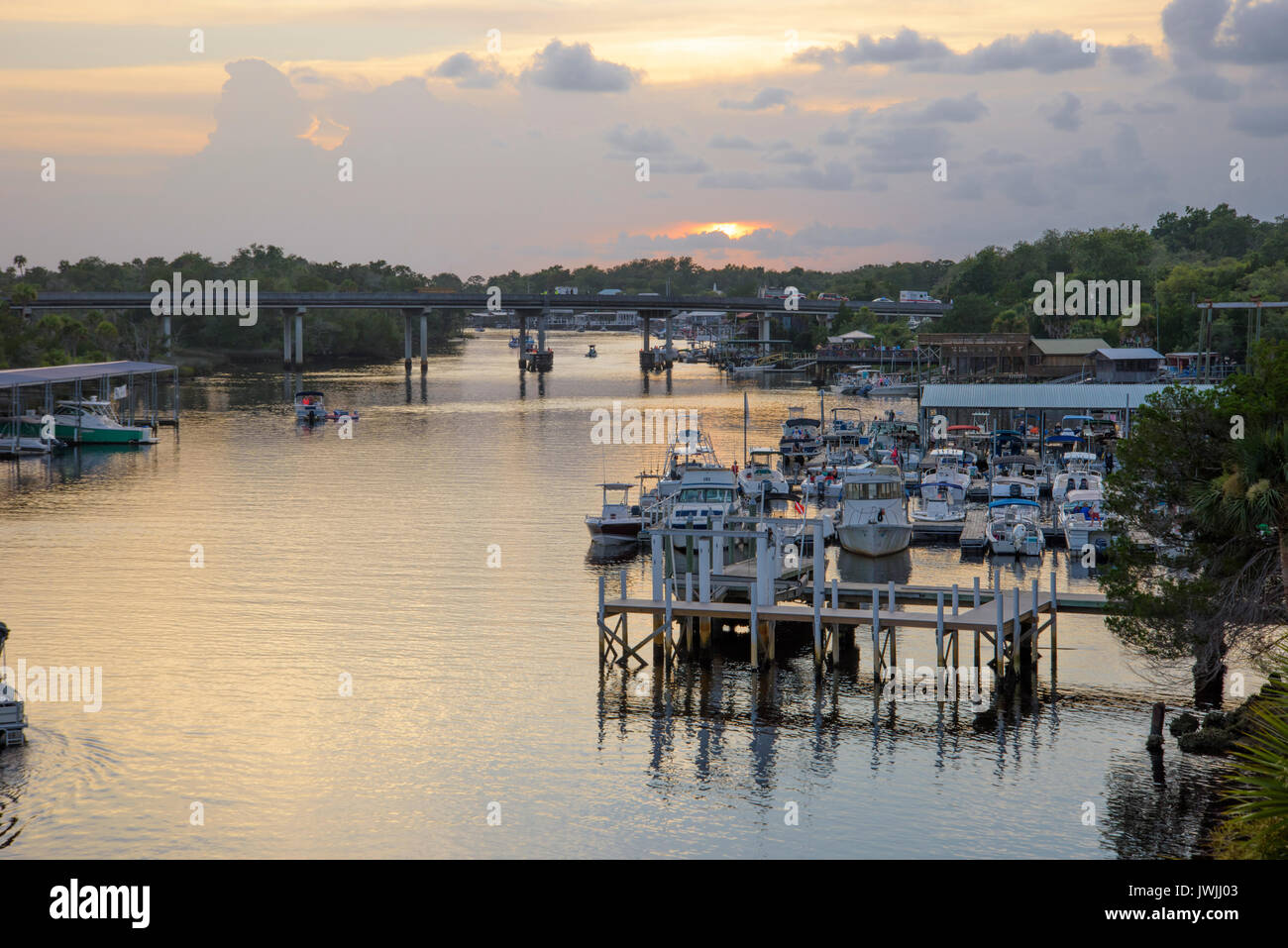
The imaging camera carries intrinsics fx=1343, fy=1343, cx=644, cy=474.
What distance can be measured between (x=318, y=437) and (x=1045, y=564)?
70.2 metres

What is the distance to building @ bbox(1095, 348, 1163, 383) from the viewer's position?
12012cm

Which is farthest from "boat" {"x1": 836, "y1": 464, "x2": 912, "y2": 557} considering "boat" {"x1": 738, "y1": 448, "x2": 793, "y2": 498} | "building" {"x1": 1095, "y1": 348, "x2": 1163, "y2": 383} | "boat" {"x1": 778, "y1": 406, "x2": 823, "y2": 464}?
"building" {"x1": 1095, "y1": 348, "x2": 1163, "y2": 383}

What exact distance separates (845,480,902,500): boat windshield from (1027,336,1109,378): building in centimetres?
6928

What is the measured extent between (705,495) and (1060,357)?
81.8 m

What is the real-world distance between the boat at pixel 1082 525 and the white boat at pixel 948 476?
645 cm

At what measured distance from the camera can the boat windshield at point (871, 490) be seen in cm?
6191

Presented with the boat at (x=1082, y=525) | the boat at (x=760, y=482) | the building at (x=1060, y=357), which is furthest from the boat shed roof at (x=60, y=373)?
the building at (x=1060, y=357)

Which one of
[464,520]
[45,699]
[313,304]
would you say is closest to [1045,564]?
[464,520]

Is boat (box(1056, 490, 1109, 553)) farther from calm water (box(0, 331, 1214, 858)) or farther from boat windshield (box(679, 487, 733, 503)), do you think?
boat windshield (box(679, 487, 733, 503))

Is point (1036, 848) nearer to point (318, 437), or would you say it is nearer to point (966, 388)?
point (966, 388)

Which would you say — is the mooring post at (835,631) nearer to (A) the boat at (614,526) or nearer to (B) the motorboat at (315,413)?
(A) the boat at (614,526)
